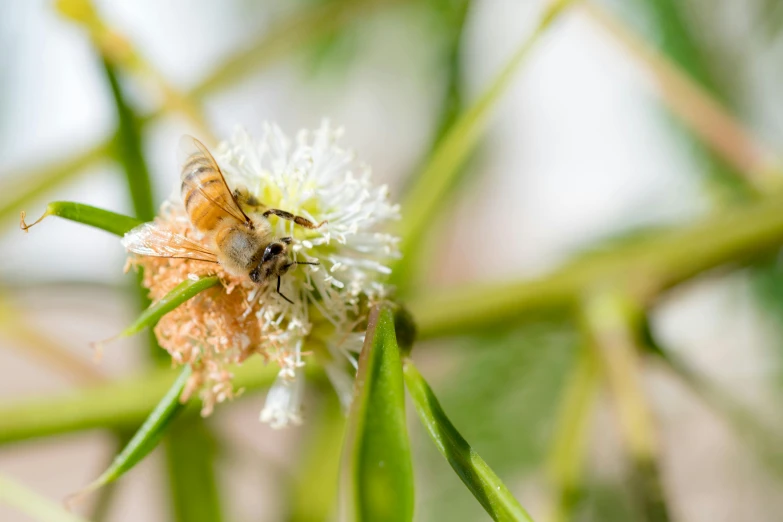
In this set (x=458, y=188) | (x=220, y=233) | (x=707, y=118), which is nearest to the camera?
(x=220, y=233)

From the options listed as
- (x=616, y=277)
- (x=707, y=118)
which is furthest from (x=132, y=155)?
(x=707, y=118)

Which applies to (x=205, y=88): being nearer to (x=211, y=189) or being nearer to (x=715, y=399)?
(x=211, y=189)

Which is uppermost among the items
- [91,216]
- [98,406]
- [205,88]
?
[205,88]

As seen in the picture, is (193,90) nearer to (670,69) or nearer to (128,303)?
(128,303)

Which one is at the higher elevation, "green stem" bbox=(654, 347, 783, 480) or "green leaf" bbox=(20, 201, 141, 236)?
"green leaf" bbox=(20, 201, 141, 236)

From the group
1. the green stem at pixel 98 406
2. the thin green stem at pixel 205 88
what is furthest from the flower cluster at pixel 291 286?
the thin green stem at pixel 205 88

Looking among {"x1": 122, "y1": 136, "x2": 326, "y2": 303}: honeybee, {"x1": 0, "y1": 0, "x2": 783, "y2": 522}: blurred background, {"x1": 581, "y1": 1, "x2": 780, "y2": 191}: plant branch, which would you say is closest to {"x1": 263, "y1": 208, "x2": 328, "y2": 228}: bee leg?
{"x1": 122, "y1": 136, "x2": 326, "y2": 303}: honeybee

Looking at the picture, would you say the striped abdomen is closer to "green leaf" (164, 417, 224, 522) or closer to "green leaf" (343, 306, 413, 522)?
"green leaf" (343, 306, 413, 522)
